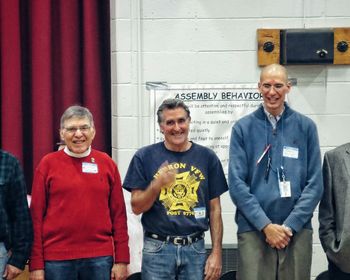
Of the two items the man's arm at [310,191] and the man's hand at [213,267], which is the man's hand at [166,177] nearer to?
the man's hand at [213,267]

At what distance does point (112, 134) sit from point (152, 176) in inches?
41.9

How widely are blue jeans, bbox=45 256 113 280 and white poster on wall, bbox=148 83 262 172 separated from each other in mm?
1135

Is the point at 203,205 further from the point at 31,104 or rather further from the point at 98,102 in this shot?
the point at 31,104

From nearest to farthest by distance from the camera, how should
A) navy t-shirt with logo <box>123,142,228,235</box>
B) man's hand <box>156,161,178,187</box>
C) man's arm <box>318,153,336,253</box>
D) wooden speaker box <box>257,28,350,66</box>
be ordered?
man's hand <box>156,161,178,187</box>, navy t-shirt with logo <box>123,142,228,235</box>, man's arm <box>318,153,336,253</box>, wooden speaker box <box>257,28,350,66</box>

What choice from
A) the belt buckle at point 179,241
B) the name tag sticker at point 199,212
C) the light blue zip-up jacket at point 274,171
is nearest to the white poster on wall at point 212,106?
the light blue zip-up jacket at point 274,171

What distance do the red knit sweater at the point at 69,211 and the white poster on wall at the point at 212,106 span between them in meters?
1.01

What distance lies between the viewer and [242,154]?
8.61 ft

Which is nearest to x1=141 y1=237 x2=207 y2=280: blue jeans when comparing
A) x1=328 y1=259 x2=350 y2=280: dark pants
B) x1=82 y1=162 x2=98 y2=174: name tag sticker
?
x1=82 y1=162 x2=98 y2=174: name tag sticker

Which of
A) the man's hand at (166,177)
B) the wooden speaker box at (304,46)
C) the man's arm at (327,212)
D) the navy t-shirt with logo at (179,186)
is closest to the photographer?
the man's hand at (166,177)

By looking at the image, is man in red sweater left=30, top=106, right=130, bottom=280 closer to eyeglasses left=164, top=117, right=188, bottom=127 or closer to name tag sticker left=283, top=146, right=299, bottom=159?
eyeglasses left=164, top=117, right=188, bottom=127

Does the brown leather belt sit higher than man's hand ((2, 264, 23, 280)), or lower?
higher

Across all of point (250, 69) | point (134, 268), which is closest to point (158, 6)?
point (250, 69)

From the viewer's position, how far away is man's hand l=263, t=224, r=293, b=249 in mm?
2515

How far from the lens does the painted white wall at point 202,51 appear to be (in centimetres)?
352
